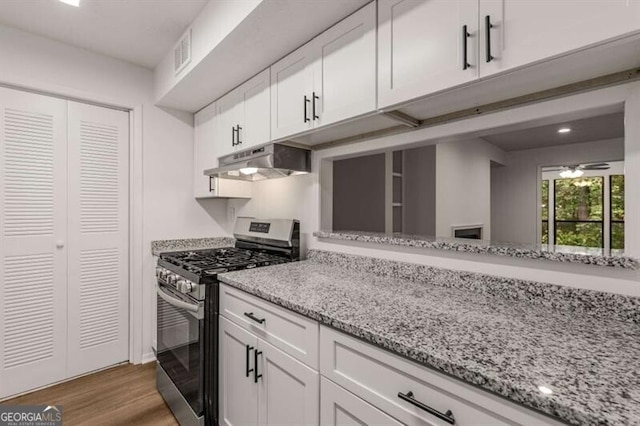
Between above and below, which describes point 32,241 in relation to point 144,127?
below

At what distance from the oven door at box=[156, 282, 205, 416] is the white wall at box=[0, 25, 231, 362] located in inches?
26.4

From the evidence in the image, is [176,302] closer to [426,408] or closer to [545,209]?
[426,408]

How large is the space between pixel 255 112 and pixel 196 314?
1.26 meters

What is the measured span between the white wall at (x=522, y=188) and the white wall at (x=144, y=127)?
176 inches

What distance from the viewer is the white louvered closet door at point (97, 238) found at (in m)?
2.28

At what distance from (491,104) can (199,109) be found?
2.35 meters

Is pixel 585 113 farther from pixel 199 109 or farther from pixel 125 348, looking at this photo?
pixel 125 348

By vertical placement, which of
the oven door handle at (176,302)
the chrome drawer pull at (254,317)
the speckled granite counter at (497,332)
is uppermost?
the speckled granite counter at (497,332)

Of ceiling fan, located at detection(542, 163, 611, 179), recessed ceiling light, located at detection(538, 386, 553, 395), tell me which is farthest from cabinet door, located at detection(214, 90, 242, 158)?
ceiling fan, located at detection(542, 163, 611, 179)

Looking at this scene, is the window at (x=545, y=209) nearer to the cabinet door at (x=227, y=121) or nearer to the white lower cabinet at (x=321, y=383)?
the cabinet door at (x=227, y=121)

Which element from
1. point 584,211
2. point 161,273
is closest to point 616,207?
point 584,211

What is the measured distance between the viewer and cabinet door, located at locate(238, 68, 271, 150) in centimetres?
187

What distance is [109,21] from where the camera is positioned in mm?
1924

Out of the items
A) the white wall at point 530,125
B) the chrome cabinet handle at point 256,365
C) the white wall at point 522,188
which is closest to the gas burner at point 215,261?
the chrome cabinet handle at point 256,365
